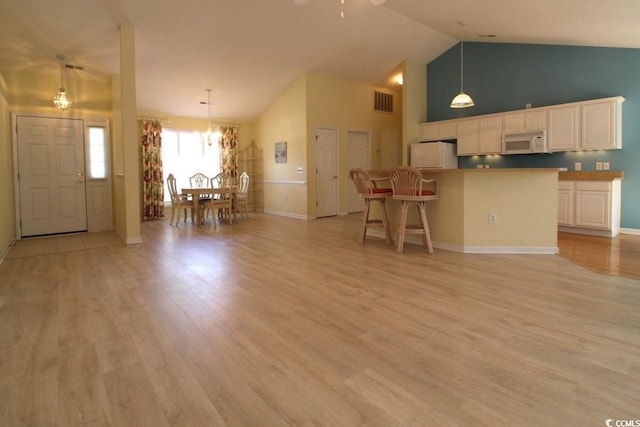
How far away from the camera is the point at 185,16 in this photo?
5.24 metres

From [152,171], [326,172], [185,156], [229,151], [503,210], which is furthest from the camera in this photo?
[229,151]

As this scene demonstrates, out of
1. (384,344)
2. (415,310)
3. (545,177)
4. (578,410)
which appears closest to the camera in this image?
(578,410)

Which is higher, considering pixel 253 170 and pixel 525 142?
pixel 525 142

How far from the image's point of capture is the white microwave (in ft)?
20.2

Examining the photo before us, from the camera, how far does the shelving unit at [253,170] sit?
9898mm

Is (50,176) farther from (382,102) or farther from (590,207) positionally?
(590,207)

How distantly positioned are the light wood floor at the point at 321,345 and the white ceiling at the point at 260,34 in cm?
330

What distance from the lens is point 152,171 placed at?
8.50m

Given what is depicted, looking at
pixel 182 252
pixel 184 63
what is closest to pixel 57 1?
pixel 184 63

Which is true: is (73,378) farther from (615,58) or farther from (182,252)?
(615,58)

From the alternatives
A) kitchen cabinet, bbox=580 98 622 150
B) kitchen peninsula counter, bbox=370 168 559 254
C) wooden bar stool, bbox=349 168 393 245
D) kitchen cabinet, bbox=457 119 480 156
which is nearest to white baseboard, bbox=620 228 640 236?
kitchen cabinet, bbox=580 98 622 150

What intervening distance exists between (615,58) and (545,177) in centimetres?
313

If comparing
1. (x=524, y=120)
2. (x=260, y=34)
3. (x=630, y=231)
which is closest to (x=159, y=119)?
(x=260, y=34)

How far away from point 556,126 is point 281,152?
560 centimetres
